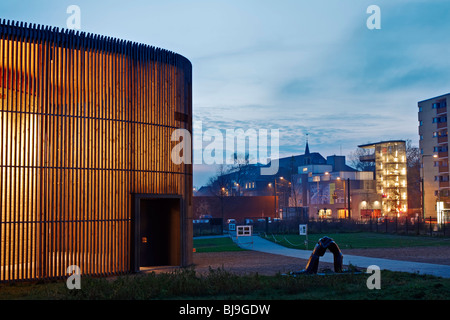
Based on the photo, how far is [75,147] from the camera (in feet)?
64.5

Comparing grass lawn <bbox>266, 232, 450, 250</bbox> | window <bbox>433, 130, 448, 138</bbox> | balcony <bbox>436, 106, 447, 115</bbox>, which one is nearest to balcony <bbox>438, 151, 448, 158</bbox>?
window <bbox>433, 130, 448, 138</bbox>

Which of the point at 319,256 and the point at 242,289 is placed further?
the point at 319,256

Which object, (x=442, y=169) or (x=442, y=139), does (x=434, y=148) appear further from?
(x=442, y=169)

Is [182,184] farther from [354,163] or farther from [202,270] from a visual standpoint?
[354,163]

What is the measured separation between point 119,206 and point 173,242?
3.89 meters

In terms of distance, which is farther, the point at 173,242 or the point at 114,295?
the point at 173,242

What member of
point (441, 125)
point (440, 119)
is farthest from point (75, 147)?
point (440, 119)

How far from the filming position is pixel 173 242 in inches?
928

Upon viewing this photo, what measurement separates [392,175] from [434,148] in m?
Answer: 13.6

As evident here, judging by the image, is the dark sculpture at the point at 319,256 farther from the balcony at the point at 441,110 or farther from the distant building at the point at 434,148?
the balcony at the point at 441,110

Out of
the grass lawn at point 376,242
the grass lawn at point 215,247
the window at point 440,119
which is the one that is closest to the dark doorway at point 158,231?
the grass lawn at point 215,247

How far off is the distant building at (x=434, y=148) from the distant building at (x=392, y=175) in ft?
31.2
